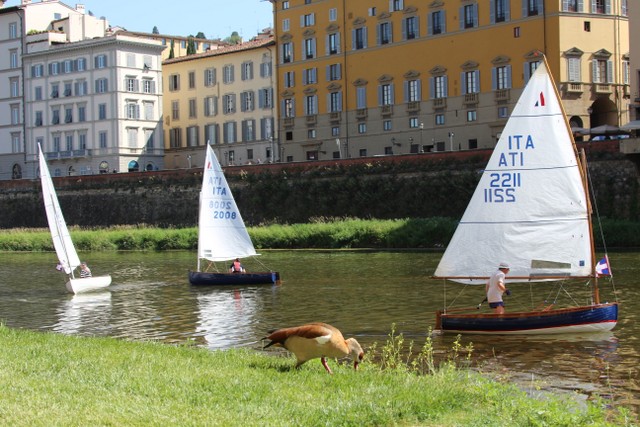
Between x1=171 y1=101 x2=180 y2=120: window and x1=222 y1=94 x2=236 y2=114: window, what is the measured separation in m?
7.63

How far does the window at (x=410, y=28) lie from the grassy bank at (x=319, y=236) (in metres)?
18.5

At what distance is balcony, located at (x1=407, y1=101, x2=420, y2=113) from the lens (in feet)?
268

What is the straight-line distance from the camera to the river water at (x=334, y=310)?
21609 mm

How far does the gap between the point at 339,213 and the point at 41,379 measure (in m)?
59.0

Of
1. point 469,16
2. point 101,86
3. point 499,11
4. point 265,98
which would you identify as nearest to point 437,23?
point 469,16

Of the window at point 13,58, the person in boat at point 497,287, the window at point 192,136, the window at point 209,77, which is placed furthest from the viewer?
the window at point 13,58

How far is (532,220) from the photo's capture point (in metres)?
25.6

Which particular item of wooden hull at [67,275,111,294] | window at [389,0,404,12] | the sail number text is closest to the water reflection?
wooden hull at [67,275,111,294]

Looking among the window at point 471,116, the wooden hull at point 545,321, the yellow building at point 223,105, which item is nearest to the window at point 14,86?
the yellow building at point 223,105

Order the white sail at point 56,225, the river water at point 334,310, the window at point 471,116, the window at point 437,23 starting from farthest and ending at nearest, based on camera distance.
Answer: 1. the window at point 437,23
2. the window at point 471,116
3. the white sail at point 56,225
4. the river water at point 334,310

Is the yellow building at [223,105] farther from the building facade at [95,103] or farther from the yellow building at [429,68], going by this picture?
Answer: the yellow building at [429,68]

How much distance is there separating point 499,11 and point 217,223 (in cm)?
3835

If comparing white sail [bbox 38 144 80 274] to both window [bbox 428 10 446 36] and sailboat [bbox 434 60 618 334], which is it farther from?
window [bbox 428 10 446 36]

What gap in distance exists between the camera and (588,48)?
237ft
